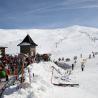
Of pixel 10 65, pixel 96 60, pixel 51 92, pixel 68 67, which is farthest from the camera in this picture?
pixel 96 60

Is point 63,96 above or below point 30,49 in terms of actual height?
below

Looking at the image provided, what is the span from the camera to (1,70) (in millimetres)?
24969

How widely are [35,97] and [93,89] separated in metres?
9.95

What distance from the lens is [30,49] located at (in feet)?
160

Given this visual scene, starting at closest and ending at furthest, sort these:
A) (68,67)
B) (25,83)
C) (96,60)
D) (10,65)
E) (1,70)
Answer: (25,83) → (1,70) → (10,65) → (68,67) → (96,60)

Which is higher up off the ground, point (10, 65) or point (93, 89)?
point (10, 65)

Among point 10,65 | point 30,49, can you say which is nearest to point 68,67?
point 30,49

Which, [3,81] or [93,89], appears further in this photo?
[93,89]

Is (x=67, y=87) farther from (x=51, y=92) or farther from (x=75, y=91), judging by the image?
(x=51, y=92)

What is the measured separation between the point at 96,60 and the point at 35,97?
45.4 metres

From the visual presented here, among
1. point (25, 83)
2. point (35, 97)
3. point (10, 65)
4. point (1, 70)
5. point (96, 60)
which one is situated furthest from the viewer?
point (96, 60)

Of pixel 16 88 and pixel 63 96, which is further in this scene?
pixel 63 96

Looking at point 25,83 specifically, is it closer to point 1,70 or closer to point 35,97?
point 35,97

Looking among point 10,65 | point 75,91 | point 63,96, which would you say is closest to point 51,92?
point 63,96
